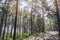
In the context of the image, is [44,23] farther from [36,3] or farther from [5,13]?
[5,13]

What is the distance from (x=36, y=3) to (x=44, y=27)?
128 inches

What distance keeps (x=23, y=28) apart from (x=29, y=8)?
2875mm

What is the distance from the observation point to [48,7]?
437 inches

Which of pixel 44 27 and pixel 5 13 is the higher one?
pixel 5 13

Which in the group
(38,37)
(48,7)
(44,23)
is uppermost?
(48,7)

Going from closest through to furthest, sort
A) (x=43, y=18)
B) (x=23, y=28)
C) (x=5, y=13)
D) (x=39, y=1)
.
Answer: (x=5, y=13)
(x=39, y=1)
(x=43, y=18)
(x=23, y=28)

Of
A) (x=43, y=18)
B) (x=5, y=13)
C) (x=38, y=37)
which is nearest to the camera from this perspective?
(x=38, y=37)

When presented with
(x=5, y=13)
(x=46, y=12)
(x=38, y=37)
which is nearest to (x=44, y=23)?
(x=46, y=12)

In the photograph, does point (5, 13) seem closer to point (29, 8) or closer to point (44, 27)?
point (29, 8)

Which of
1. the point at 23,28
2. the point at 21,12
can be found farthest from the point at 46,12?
the point at 23,28

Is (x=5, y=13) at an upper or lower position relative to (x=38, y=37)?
upper

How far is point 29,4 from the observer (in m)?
11.3

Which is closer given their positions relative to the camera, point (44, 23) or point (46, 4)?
point (46, 4)

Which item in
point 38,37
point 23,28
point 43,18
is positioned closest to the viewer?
→ point 38,37
